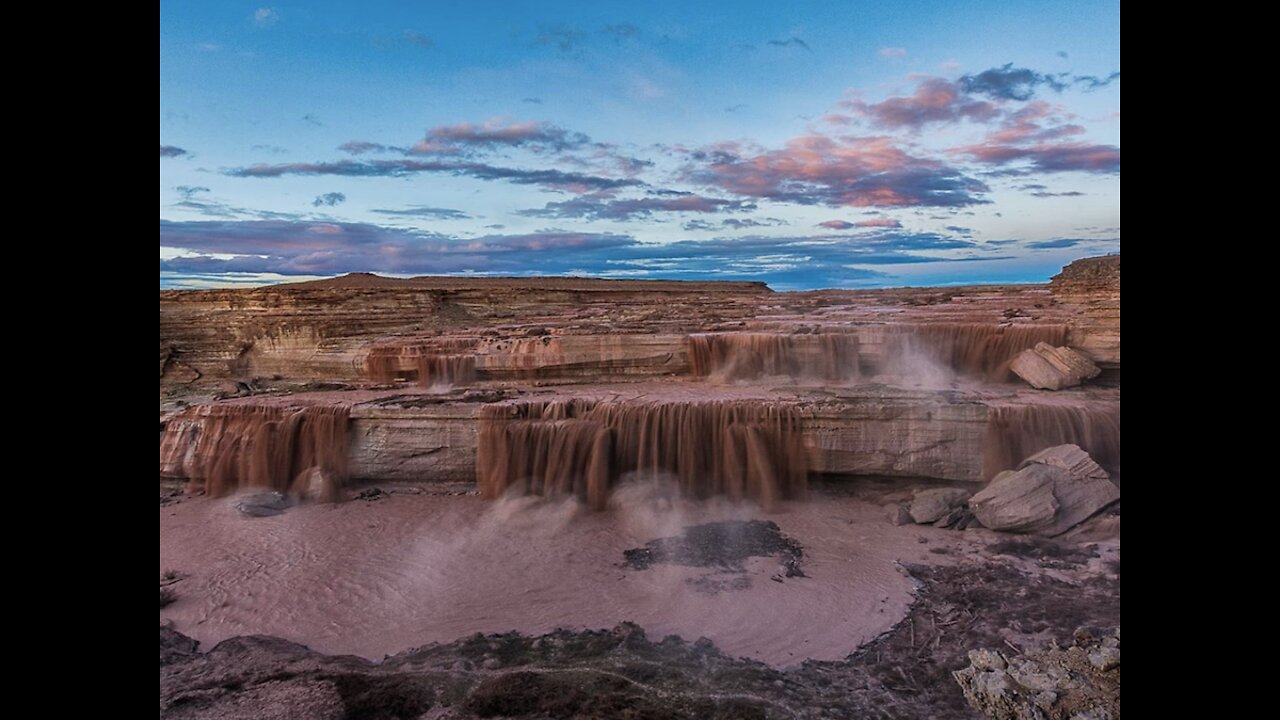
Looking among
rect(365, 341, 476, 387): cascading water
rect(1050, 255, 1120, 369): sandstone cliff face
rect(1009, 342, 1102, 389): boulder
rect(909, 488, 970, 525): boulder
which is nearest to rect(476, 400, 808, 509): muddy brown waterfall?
rect(909, 488, 970, 525): boulder

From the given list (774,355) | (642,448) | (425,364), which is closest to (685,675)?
(642,448)

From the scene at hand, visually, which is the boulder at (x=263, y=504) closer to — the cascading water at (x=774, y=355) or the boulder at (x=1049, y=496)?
the cascading water at (x=774, y=355)

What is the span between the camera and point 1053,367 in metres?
11.2

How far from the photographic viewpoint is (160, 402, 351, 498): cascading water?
37.7 feet

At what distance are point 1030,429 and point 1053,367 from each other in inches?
97.9

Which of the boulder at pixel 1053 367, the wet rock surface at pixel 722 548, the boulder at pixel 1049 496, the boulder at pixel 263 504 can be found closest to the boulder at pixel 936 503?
the boulder at pixel 1049 496

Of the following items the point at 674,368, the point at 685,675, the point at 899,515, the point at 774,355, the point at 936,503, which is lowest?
the point at 685,675

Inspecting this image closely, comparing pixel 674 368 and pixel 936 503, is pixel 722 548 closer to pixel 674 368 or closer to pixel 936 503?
pixel 936 503

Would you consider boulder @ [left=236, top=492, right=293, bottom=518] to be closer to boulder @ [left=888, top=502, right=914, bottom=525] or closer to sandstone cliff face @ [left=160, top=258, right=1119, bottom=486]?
sandstone cliff face @ [left=160, top=258, right=1119, bottom=486]

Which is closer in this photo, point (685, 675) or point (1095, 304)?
point (685, 675)

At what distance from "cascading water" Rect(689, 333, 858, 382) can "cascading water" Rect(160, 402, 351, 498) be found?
24.8ft
